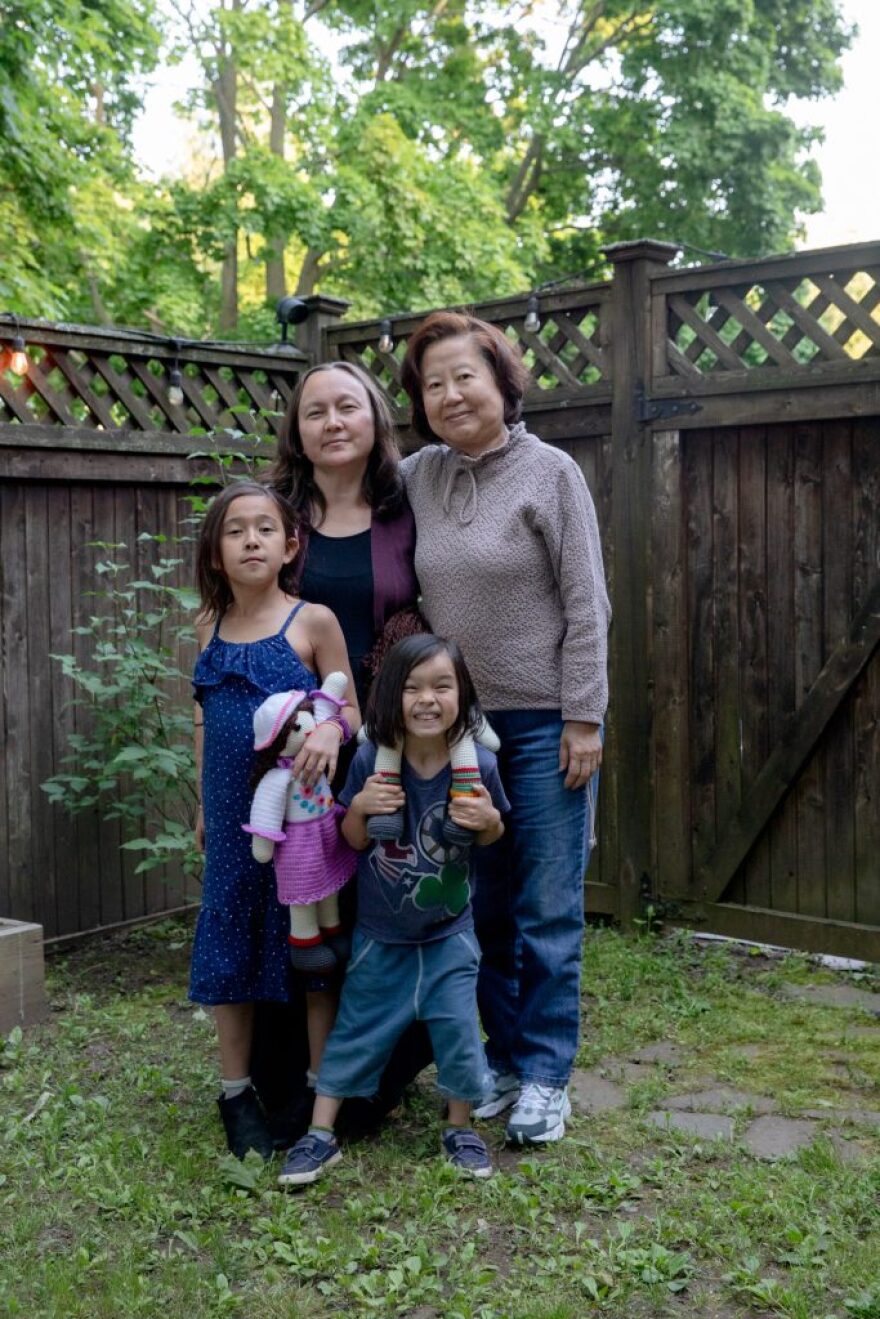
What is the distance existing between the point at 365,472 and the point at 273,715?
2.00ft

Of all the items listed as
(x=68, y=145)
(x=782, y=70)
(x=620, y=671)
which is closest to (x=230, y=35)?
(x=68, y=145)

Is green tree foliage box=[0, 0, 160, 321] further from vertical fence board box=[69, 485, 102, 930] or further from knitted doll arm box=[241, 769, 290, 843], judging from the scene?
knitted doll arm box=[241, 769, 290, 843]

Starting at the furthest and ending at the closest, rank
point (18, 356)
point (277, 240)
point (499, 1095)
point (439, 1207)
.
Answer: point (277, 240), point (18, 356), point (499, 1095), point (439, 1207)

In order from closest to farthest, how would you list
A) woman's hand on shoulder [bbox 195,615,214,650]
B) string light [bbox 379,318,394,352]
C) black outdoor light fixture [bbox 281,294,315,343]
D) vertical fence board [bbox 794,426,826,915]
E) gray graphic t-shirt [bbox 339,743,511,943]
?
gray graphic t-shirt [bbox 339,743,511,943] → woman's hand on shoulder [bbox 195,615,214,650] → vertical fence board [bbox 794,426,826,915] → string light [bbox 379,318,394,352] → black outdoor light fixture [bbox 281,294,315,343]

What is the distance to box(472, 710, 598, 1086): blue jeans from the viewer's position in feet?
10.0

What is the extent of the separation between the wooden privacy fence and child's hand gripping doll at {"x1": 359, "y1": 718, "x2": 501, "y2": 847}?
199 centimetres

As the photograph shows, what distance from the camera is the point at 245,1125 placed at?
3.00 meters

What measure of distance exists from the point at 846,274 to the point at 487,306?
1513 millimetres

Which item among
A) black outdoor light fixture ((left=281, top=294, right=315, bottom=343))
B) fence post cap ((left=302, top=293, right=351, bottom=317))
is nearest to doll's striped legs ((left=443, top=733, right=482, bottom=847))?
black outdoor light fixture ((left=281, top=294, right=315, bottom=343))

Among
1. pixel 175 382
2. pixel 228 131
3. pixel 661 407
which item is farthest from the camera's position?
pixel 228 131

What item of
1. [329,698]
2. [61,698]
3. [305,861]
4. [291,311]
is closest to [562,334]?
[291,311]

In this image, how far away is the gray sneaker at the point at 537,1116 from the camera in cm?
303

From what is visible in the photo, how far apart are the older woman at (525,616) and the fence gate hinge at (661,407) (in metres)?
1.77

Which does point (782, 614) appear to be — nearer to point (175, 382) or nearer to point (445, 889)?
point (445, 889)
